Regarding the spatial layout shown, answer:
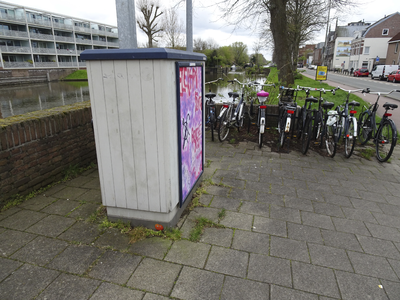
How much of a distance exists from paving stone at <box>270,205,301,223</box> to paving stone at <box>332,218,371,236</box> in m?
0.40

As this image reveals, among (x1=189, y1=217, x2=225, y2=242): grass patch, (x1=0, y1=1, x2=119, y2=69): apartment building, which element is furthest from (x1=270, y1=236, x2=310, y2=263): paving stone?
(x1=0, y1=1, x2=119, y2=69): apartment building

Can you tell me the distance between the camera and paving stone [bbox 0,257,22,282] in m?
2.12

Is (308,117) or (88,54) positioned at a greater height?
(88,54)

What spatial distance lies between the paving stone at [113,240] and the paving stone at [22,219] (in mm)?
821

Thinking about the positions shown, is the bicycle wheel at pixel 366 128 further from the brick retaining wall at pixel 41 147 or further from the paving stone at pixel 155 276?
the brick retaining wall at pixel 41 147

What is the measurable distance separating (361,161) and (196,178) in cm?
336

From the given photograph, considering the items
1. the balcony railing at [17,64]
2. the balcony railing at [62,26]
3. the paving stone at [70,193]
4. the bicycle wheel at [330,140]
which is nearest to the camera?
the paving stone at [70,193]

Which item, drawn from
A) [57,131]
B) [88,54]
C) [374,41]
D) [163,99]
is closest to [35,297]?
[163,99]

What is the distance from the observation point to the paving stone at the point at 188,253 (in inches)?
90.7

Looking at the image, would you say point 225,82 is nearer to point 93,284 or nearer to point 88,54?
point 88,54

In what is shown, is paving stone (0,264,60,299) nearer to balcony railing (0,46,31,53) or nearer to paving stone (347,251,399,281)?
paving stone (347,251,399,281)

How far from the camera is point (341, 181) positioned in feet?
13.4

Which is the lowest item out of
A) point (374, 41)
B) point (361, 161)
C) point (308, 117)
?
point (361, 161)

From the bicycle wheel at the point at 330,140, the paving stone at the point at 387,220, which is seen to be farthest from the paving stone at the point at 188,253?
the bicycle wheel at the point at 330,140
